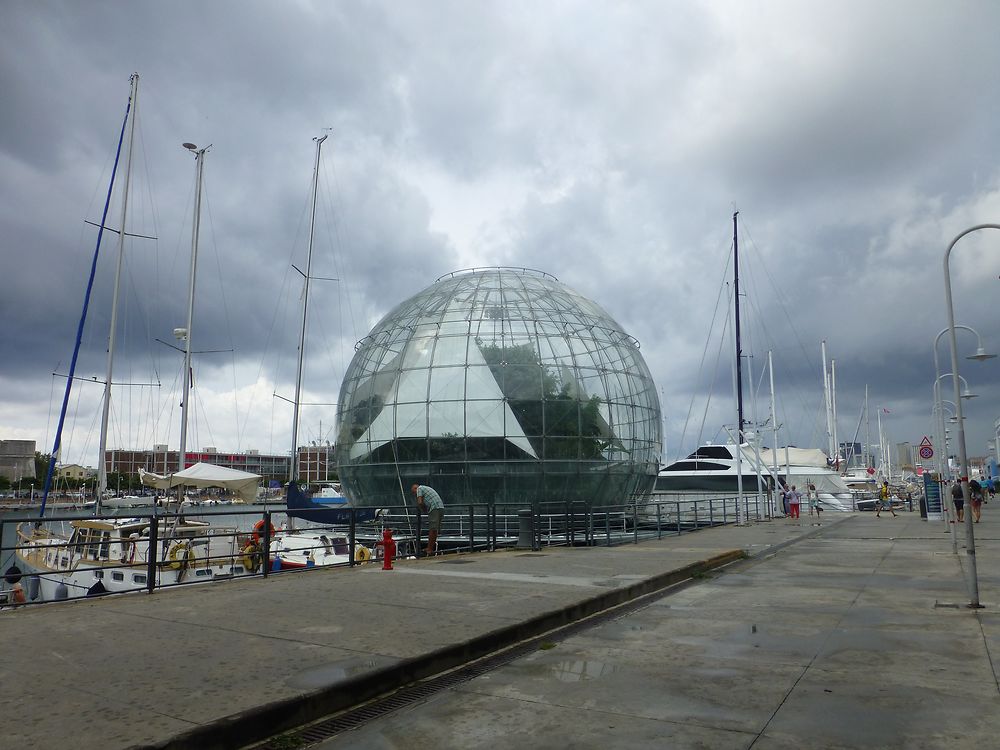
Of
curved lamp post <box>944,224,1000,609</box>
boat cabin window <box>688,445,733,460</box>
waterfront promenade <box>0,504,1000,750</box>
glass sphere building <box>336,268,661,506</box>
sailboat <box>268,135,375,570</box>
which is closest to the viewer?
waterfront promenade <box>0,504,1000,750</box>

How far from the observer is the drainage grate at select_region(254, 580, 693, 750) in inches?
179

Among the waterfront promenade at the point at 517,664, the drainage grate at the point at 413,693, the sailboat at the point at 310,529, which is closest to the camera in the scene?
the waterfront promenade at the point at 517,664

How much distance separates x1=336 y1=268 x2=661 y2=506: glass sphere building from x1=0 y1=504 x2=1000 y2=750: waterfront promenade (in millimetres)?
12469

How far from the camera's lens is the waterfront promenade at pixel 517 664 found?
440 cm

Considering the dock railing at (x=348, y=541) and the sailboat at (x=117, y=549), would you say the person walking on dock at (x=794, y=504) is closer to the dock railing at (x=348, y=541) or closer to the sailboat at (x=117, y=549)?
the dock railing at (x=348, y=541)

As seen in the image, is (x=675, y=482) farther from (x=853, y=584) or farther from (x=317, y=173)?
(x=853, y=584)

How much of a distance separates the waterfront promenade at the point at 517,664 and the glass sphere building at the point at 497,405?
12469 mm


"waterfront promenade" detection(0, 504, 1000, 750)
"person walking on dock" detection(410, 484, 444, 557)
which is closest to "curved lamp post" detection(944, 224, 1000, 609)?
"waterfront promenade" detection(0, 504, 1000, 750)

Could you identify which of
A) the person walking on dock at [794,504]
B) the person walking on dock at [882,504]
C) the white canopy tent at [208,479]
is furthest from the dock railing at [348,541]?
the person walking on dock at [882,504]

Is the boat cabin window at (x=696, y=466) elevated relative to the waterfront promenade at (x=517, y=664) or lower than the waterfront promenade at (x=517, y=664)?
elevated

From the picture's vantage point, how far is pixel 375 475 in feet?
81.7

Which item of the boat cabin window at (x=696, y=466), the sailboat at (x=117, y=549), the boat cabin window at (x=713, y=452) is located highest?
the boat cabin window at (x=713, y=452)

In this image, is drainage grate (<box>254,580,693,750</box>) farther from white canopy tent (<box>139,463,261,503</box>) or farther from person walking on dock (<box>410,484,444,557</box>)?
white canopy tent (<box>139,463,261,503</box>)

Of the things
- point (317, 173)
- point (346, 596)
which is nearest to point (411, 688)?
point (346, 596)
